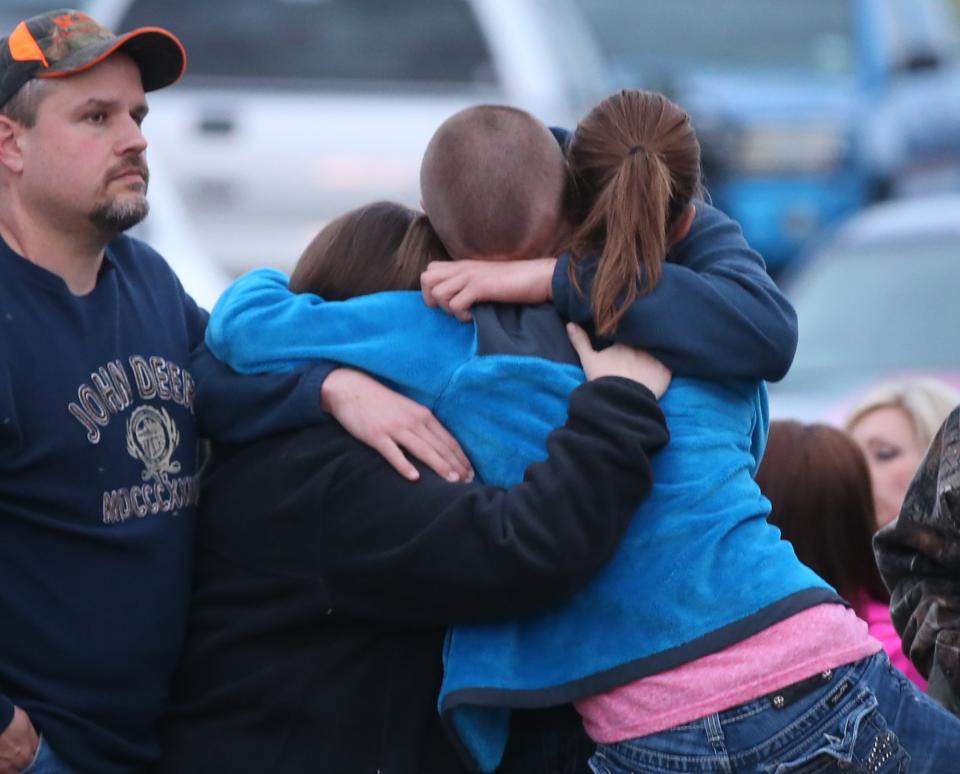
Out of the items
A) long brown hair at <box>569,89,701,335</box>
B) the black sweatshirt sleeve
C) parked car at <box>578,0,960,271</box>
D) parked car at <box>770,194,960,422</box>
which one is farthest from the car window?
the black sweatshirt sleeve

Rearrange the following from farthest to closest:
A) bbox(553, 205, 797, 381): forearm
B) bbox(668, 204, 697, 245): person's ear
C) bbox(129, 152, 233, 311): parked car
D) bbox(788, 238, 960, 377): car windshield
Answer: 1. bbox(788, 238, 960, 377): car windshield
2. bbox(129, 152, 233, 311): parked car
3. bbox(668, 204, 697, 245): person's ear
4. bbox(553, 205, 797, 381): forearm

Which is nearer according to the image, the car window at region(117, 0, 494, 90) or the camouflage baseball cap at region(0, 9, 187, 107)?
the camouflage baseball cap at region(0, 9, 187, 107)

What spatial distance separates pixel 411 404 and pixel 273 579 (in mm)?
348

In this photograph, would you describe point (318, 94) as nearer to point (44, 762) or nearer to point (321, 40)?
point (321, 40)

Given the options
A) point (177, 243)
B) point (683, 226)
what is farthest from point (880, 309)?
point (683, 226)

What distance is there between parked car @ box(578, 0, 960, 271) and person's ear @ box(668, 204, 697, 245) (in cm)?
757

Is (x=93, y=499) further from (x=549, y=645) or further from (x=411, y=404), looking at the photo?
(x=549, y=645)

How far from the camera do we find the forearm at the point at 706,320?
2699 mm

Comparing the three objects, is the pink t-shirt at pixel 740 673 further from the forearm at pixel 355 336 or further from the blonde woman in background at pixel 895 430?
the blonde woman in background at pixel 895 430

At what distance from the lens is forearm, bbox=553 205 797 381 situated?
2.70 m

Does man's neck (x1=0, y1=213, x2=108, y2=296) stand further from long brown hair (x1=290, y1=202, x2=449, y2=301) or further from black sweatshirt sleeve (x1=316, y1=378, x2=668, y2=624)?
black sweatshirt sleeve (x1=316, y1=378, x2=668, y2=624)

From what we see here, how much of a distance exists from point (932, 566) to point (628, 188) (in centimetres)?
88

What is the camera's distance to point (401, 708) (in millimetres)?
2801

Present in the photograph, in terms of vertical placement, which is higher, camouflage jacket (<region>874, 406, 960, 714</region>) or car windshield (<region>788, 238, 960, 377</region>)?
camouflage jacket (<region>874, 406, 960, 714</region>)
